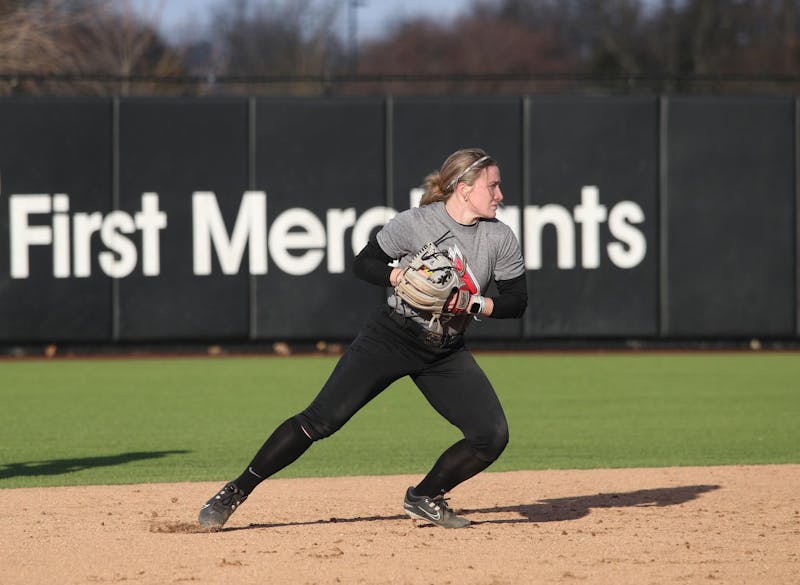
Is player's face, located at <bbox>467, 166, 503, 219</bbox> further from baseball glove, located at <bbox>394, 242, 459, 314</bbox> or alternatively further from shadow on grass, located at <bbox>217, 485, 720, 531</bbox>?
shadow on grass, located at <bbox>217, 485, 720, 531</bbox>

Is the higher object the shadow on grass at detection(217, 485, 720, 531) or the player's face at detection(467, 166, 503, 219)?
the player's face at detection(467, 166, 503, 219)

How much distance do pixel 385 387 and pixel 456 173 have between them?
1026 mm

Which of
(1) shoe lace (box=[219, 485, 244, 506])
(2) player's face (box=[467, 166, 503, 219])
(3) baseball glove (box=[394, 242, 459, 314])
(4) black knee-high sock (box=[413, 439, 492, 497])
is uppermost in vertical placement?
(2) player's face (box=[467, 166, 503, 219])

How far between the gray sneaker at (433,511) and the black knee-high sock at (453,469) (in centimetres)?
3

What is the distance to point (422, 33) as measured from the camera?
72.8m

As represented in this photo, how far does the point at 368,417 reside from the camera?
1179cm

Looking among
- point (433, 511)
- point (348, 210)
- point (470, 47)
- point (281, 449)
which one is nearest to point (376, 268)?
point (281, 449)

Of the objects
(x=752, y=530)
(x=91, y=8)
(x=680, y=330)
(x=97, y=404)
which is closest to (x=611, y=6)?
(x=91, y=8)

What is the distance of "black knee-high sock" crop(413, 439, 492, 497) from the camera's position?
6340mm

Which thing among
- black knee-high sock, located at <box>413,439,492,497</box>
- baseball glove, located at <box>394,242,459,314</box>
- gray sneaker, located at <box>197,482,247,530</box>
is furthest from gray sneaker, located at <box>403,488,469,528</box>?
baseball glove, located at <box>394,242,459,314</box>

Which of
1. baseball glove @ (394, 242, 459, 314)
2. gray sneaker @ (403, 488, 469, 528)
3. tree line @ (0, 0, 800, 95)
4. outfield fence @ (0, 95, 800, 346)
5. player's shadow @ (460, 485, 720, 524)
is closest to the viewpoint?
baseball glove @ (394, 242, 459, 314)

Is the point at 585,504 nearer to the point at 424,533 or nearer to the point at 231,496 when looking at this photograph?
the point at 424,533

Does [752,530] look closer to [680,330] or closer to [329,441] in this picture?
[329,441]

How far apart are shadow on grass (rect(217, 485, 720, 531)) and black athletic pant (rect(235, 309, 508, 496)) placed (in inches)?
24.6
